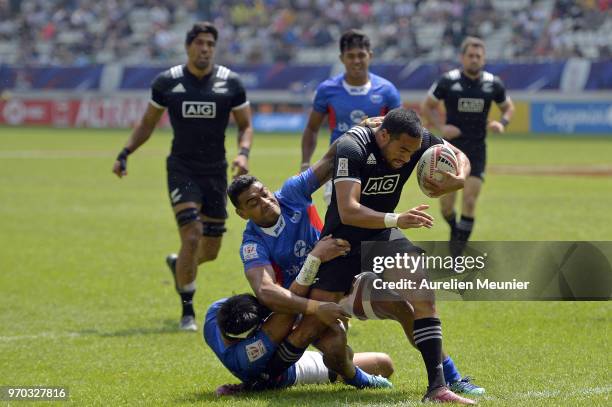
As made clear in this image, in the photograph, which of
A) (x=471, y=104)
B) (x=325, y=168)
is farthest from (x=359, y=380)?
(x=471, y=104)

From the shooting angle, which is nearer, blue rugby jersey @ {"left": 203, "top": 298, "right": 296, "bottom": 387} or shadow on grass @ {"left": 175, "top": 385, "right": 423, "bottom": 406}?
shadow on grass @ {"left": 175, "top": 385, "right": 423, "bottom": 406}

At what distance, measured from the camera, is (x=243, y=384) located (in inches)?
286

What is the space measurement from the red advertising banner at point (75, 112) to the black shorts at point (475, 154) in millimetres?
31992

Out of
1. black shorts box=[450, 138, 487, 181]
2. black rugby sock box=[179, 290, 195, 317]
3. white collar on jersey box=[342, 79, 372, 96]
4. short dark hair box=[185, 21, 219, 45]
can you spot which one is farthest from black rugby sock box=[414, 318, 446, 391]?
black shorts box=[450, 138, 487, 181]

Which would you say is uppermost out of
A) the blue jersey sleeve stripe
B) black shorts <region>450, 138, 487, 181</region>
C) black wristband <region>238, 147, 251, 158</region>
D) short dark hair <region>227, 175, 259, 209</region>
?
short dark hair <region>227, 175, 259, 209</region>

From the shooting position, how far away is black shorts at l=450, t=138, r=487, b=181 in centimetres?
1367

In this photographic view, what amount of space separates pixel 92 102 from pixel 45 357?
38.7 m

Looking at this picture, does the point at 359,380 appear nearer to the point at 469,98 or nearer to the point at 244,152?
the point at 244,152

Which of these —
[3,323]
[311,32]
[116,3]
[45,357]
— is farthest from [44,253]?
[116,3]

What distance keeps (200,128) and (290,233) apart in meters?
3.35

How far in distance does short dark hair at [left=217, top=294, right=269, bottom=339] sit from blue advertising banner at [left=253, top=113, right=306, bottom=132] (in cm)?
3522

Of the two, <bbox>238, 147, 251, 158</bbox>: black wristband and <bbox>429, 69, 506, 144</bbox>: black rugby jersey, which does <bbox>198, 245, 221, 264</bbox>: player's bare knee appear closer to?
<bbox>238, 147, 251, 158</bbox>: black wristband

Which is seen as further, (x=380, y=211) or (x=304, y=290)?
(x=380, y=211)

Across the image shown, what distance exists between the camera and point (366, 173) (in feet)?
23.2
